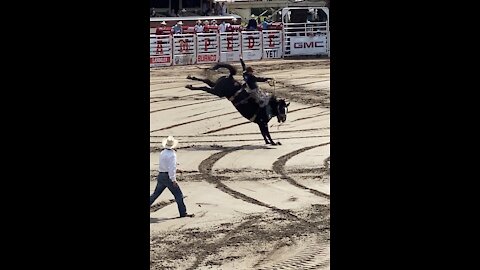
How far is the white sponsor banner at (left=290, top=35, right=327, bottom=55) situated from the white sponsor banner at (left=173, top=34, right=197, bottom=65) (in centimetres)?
394

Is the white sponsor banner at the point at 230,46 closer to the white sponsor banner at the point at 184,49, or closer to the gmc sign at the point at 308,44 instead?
the white sponsor banner at the point at 184,49

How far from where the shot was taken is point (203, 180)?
14.3 meters

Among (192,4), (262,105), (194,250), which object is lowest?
(194,250)

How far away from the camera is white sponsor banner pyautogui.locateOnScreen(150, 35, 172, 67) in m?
26.4

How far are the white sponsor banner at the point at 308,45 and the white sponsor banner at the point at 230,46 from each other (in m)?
2.27

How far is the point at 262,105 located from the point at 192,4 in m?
20.9

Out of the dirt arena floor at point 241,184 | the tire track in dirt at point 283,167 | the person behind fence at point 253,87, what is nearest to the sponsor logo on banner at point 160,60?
the dirt arena floor at point 241,184

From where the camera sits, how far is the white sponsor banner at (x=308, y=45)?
97.1 feet

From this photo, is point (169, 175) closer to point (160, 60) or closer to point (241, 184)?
point (241, 184)

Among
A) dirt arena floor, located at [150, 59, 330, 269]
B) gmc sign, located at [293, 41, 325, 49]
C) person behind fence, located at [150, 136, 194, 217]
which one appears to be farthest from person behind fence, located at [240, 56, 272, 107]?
gmc sign, located at [293, 41, 325, 49]

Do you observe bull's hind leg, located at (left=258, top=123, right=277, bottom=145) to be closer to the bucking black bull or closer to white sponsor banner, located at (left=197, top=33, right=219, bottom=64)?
the bucking black bull

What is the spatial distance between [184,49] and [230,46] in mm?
1648
